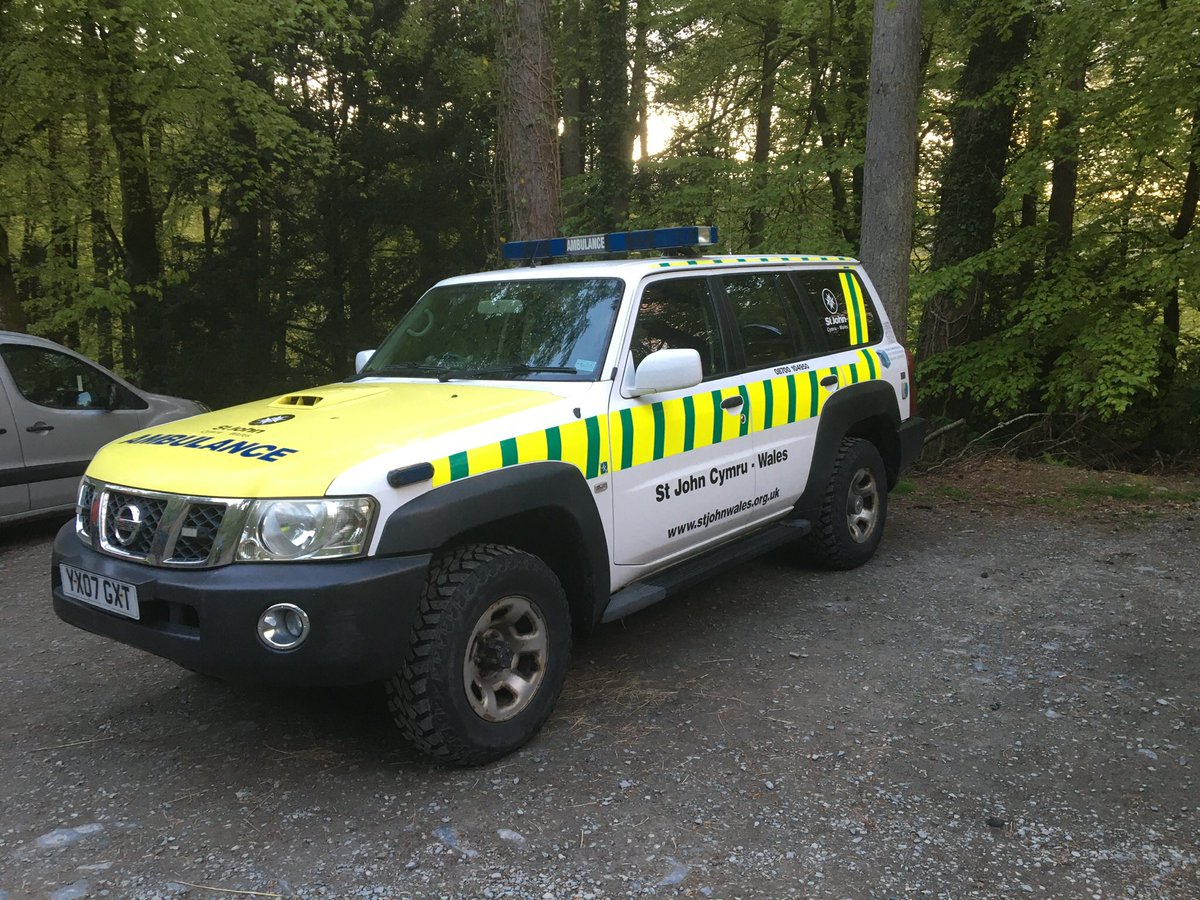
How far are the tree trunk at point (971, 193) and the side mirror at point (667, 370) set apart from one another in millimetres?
8061

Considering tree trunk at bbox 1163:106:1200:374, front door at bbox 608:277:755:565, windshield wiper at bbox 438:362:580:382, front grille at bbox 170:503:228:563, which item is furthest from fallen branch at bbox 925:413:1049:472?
front grille at bbox 170:503:228:563

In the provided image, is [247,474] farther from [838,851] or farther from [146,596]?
[838,851]

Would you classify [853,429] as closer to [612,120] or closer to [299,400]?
[299,400]

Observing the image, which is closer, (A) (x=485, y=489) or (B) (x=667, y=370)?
(A) (x=485, y=489)

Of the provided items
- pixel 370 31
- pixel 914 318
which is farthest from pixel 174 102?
pixel 914 318

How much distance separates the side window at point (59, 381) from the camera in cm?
689

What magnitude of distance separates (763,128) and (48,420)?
46.4ft

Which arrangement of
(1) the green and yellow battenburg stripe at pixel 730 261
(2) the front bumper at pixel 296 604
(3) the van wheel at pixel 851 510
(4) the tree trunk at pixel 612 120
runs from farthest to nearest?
(4) the tree trunk at pixel 612 120 → (3) the van wheel at pixel 851 510 → (1) the green and yellow battenburg stripe at pixel 730 261 → (2) the front bumper at pixel 296 604

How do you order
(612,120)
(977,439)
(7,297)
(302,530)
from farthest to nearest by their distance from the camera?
(612,120) < (7,297) < (977,439) < (302,530)

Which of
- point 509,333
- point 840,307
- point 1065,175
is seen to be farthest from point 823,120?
point 509,333

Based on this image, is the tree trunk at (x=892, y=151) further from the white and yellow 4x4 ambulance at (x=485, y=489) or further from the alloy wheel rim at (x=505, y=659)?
the alloy wheel rim at (x=505, y=659)

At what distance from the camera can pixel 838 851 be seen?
2.94m

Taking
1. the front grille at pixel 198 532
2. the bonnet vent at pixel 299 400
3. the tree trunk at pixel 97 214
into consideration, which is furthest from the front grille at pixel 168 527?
the tree trunk at pixel 97 214

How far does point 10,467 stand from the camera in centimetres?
664
